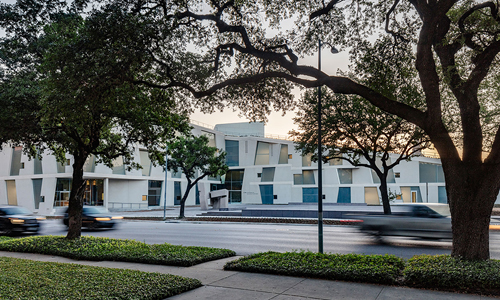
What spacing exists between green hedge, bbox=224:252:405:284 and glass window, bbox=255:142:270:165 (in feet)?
157

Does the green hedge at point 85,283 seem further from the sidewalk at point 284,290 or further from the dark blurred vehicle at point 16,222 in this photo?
the dark blurred vehicle at point 16,222

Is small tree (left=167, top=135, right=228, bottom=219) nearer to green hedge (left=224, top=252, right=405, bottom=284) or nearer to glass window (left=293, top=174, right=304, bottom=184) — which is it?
green hedge (left=224, top=252, right=405, bottom=284)

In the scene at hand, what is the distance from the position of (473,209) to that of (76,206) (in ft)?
41.7

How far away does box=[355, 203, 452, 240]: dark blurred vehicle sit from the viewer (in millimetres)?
14055

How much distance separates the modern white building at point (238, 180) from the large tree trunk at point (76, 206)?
25066 millimetres

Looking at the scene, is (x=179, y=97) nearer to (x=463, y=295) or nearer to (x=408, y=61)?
(x=408, y=61)

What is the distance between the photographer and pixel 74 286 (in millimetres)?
7168

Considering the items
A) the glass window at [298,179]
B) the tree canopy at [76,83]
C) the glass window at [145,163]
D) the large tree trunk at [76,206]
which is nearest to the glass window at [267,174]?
the glass window at [298,179]

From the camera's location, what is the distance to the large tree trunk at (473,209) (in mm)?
8125

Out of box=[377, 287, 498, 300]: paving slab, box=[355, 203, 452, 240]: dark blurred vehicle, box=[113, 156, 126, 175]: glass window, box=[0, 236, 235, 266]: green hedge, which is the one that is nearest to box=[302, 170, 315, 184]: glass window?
box=[113, 156, 126, 175]: glass window

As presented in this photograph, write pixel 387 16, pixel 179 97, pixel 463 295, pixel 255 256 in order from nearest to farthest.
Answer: pixel 463 295 → pixel 255 256 → pixel 387 16 → pixel 179 97

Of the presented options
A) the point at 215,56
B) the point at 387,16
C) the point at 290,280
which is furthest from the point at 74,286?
the point at 387,16

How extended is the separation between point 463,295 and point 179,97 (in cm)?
1057

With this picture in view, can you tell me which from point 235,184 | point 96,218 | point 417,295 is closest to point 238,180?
point 235,184
